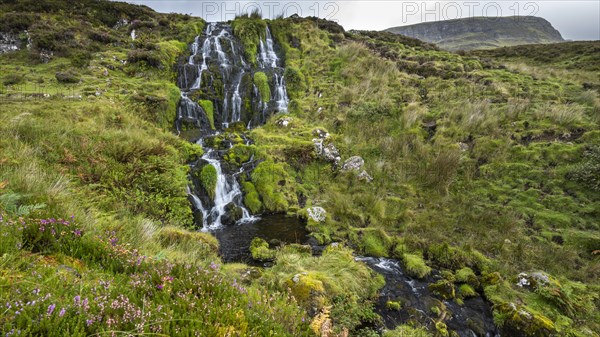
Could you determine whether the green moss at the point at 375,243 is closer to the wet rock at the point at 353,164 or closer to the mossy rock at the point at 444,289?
the mossy rock at the point at 444,289

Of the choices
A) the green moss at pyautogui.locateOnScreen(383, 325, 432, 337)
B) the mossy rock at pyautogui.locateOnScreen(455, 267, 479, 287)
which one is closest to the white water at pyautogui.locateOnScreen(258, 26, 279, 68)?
the mossy rock at pyautogui.locateOnScreen(455, 267, 479, 287)

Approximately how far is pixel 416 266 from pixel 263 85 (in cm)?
1499

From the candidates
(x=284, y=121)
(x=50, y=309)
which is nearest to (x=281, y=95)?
(x=284, y=121)

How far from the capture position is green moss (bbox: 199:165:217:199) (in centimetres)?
1058

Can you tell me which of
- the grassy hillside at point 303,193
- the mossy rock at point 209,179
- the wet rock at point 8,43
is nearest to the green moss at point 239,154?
the grassy hillside at point 303,193

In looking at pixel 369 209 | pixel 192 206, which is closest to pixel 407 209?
pixel 369 209

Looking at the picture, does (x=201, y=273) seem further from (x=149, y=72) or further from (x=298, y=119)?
(x=149, y=72)

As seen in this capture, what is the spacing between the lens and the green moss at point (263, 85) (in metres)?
18.0

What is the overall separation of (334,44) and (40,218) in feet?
82.5

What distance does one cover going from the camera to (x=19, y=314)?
1662mm

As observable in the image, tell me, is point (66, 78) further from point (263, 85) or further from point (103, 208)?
point (103, 208)

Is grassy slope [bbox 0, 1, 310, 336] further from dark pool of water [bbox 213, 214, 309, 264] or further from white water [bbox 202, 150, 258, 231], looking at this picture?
white water [bbox 202, 150, 258, 231]

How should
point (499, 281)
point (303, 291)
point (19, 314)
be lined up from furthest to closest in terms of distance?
point (499, 281)
point (303, 291)
point (19, 314)

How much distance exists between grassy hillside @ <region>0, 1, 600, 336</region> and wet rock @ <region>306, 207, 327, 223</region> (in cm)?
33
